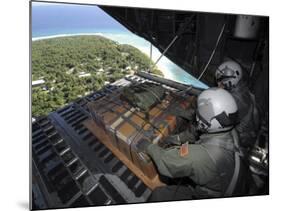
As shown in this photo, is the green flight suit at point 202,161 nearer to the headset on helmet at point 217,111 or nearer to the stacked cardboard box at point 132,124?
the headset on helmet at point 217,111

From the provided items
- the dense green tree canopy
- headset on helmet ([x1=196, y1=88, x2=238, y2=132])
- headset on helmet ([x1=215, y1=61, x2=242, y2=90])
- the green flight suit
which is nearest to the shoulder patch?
the green flight suit

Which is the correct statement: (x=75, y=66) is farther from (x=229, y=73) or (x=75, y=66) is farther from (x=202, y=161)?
(x=229, y=73)

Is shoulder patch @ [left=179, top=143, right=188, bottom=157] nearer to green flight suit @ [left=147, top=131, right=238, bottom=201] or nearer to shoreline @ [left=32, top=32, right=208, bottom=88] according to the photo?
green flight suit @ [left=147, top=131, right=238, bottom=201]

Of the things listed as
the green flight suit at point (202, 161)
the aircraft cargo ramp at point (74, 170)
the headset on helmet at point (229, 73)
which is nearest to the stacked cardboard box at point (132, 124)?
the aircraft cargo ramp at point (74, 170)

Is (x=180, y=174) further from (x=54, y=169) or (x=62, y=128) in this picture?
(x=62, y=128)

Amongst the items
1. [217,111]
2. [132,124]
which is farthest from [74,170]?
[217,111]
